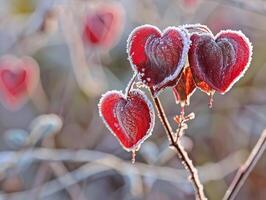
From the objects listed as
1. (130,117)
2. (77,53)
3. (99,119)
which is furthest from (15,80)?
(130,117)

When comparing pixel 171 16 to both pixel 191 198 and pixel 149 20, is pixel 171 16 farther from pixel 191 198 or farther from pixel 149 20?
pixel 191 198

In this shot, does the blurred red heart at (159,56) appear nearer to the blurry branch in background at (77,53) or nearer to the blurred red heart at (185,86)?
the blurred red heart at (185,86)

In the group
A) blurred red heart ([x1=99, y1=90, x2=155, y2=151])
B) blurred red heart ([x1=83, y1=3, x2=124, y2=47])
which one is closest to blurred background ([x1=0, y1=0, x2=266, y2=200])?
blurred red heart ([x1=83, y1=3, x2=124, y2=47])

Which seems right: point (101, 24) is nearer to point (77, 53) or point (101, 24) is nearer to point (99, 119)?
point (77, 53)

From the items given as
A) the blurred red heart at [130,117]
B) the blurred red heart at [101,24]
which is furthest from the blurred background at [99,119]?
the blurred red heart at [130,117]

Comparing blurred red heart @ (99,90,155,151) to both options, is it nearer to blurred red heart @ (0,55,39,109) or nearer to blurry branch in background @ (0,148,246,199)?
blurry branch in background @ (0,148,246,199)
